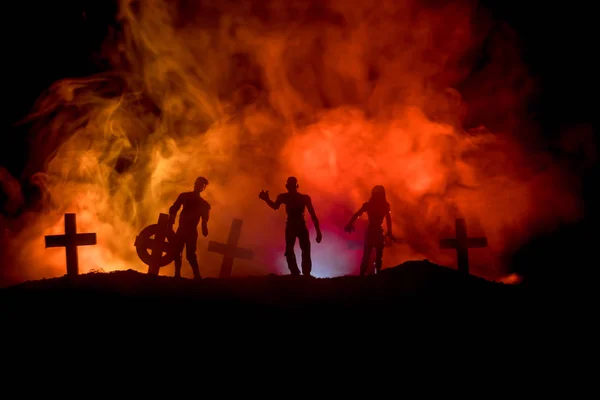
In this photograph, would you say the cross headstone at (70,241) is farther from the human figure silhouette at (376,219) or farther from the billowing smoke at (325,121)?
the human figure silhouette at (376,219)

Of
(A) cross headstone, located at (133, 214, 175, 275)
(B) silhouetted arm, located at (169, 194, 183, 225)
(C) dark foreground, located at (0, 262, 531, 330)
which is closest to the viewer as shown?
(C) dark foreground, located at (0, 262, 531, 330)

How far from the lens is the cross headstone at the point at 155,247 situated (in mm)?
13383

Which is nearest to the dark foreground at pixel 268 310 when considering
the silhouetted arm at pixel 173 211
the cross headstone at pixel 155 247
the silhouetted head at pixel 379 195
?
the silhouetted arm at pixel 173 211

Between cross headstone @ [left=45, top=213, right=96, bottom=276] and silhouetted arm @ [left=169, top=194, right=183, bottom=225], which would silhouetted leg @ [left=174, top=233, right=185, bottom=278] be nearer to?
silhouetted arm @ [left=169, top=194, right=183, bottom=225]

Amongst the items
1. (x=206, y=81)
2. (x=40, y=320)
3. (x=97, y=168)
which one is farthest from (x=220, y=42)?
(x=40, y=320)

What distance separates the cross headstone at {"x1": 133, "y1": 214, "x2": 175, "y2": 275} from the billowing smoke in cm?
433

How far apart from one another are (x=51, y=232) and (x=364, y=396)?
1393 centimetres

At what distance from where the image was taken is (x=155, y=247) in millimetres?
13492

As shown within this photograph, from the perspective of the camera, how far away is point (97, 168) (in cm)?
1752

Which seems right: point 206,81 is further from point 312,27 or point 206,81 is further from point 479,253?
point 479,253

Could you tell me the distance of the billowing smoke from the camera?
18.1 m

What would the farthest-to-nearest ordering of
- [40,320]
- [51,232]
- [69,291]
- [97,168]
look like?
[97,168]
[51,232]
[69,291]
[40,320]

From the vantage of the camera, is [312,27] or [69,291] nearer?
[69,291]

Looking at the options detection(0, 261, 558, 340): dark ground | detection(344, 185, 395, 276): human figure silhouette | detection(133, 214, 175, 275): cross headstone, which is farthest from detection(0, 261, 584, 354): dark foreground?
detection(344, 185, 395, 276): human figure silhouette
